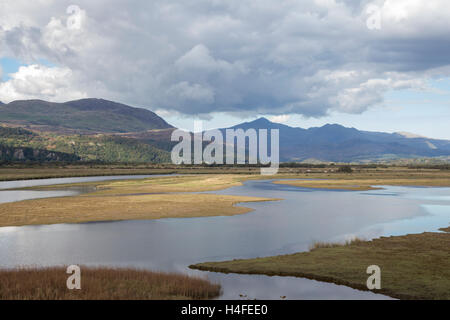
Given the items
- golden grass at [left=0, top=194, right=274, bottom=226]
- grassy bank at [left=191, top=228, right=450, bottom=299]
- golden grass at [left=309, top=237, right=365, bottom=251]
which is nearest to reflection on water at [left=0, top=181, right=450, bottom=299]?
grassy bank at [left=191, top=228, right=450, bottom=299]

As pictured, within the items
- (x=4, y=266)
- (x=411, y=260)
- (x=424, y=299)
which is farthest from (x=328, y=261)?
(x=4, y=266)

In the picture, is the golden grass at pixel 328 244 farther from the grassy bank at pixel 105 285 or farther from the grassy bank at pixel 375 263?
the grassy bank at pixel 105 285

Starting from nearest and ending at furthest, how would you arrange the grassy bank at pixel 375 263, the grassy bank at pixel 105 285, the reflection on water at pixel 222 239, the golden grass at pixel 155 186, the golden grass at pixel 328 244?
the grassy bank at pixel 105 285, the grassy bank at pixel 375 263, the reflection on water at pixel 222 239, the golden grass at pixel 328 244, the golden grass at pixel 155 186

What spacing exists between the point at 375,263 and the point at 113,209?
32.8 meters

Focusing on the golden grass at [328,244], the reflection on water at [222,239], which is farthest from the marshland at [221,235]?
the golden grass at [328,244]

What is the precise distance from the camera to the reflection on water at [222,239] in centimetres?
2116

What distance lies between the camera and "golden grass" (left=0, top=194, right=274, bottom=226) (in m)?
42.0

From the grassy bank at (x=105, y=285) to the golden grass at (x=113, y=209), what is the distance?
20793 mm

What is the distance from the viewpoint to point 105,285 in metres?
19.1
